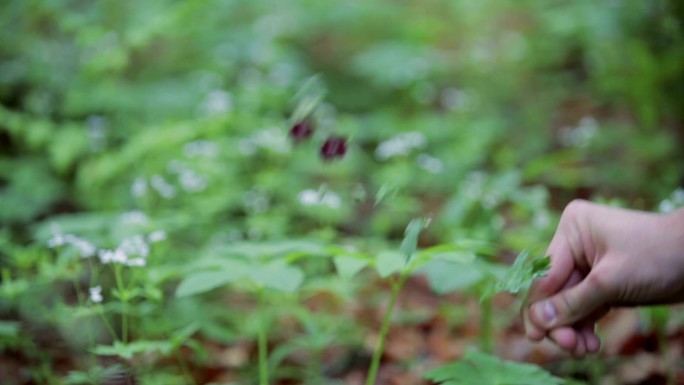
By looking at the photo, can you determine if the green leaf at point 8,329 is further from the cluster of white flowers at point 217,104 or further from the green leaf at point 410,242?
the cluster of white flowers at point 217,104

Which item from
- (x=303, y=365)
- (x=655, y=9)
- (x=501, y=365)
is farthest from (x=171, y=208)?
(x=655, y=9)

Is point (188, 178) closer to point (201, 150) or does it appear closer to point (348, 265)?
point (201, 150)

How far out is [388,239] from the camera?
3.58m

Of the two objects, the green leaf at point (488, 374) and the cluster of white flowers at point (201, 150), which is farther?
the cluster of white flowers at point (201, 150)

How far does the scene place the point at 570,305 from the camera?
1448 millimetres

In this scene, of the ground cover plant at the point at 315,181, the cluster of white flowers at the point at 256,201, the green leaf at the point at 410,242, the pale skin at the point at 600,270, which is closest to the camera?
the pale skin at the point at 600,270

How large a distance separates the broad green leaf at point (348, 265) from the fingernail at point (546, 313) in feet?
1.46

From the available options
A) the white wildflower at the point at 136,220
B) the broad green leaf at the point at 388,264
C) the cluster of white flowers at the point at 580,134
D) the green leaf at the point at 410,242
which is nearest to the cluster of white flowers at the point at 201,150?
the white wildflower at the point at 136,220

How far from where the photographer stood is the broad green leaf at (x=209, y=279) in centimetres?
164

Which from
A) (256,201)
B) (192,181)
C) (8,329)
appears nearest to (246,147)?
(256,201)

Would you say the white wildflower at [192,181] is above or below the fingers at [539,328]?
below

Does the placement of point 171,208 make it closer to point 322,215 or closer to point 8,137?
point 322,215

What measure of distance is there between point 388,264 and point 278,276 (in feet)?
0.99

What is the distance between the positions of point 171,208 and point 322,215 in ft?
2.52
